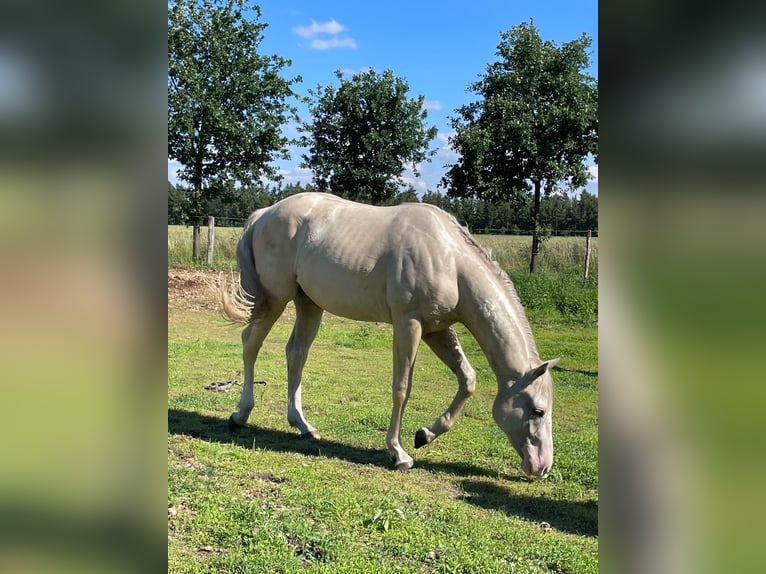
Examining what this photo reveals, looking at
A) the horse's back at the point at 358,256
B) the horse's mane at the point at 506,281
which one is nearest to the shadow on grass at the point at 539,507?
the horse's mane at the point at 506,281

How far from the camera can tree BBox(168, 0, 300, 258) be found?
16.5 meters

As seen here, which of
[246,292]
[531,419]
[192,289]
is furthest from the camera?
[192,289]

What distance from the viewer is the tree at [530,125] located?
52.5 ft

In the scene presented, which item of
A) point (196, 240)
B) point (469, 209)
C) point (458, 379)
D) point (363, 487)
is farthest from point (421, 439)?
point (469, 209)

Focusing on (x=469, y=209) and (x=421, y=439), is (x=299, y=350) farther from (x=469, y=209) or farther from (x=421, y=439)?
(x=469, y=209)

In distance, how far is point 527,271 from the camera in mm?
15383

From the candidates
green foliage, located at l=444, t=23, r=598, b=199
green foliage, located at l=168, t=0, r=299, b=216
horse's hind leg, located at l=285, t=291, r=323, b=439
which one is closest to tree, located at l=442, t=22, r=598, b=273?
green foliage, located at l=444, t=23, r=598, b=199

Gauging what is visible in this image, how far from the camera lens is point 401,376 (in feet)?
15.5

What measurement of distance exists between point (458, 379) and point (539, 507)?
4.62 feet

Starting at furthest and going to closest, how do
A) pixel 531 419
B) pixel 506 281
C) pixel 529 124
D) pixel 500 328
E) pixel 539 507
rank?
Answer: 1. pixel 529 124
2. pixel 506 281
3. pixel 500 328
4. pixel 531 419
5. pixel 539 507

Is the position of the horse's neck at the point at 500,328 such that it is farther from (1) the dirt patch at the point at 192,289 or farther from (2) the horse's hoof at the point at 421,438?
(1) the dirt patch at the point at 192,289
